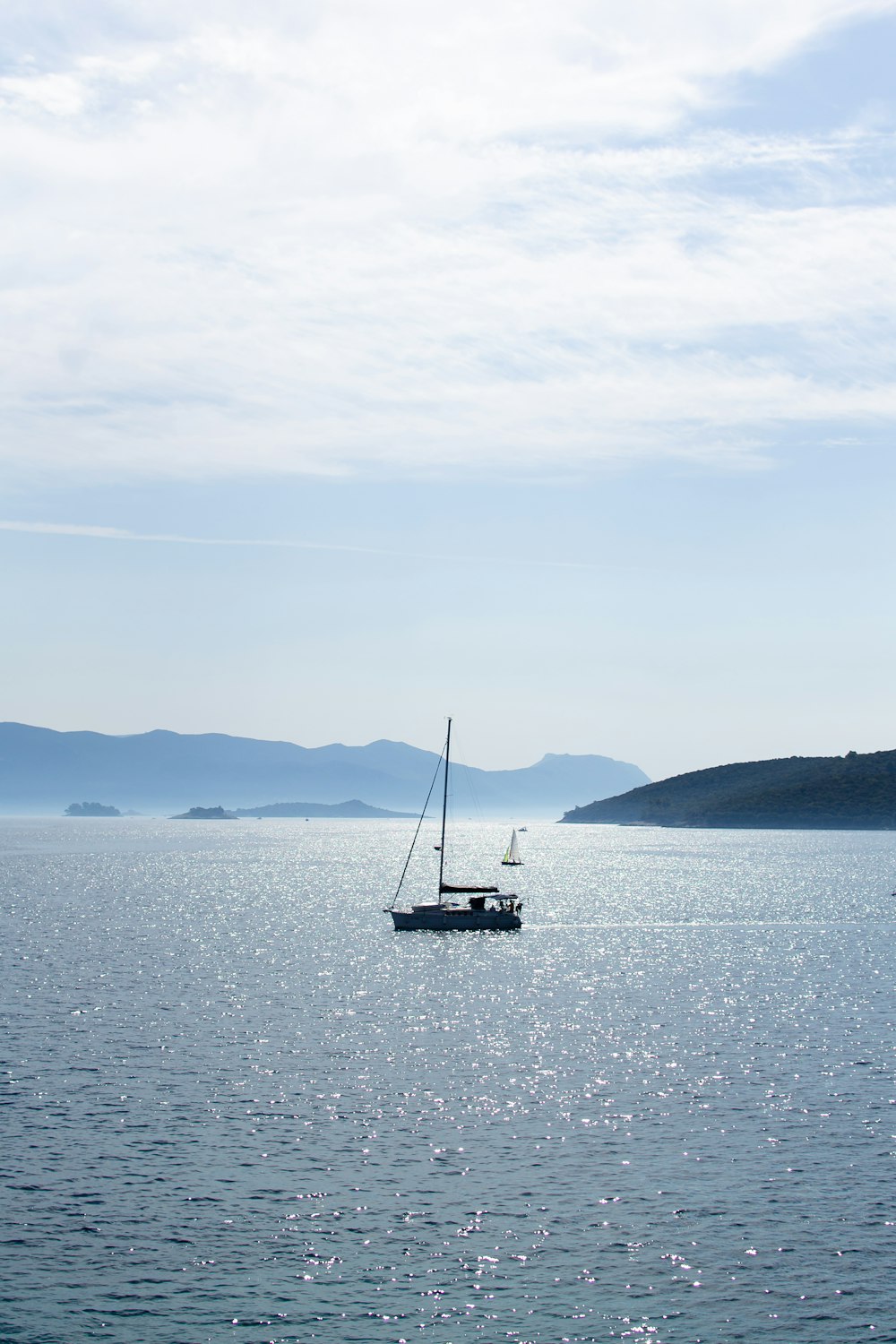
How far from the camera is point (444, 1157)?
4244 cm

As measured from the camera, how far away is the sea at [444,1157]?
100 feet

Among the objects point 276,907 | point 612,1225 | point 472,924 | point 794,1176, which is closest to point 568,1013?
point 794,1176

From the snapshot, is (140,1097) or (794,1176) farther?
(140,1097)

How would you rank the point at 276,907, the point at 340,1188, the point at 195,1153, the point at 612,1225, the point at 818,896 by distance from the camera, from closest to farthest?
1. the point at 612,1225
2. the point at 340,1188
3. the point at 195,1153
4. the point at 276,907
5. the point at 818,896

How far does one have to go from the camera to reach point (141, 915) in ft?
448

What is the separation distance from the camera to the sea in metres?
Result: 30.5

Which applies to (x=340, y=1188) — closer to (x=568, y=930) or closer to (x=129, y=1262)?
(x=129, y=1262)

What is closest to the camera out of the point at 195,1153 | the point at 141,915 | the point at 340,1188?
the point at 340,1188

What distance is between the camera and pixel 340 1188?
3888 cm

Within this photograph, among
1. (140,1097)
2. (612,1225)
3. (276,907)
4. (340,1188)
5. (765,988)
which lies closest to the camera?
(612,1225)

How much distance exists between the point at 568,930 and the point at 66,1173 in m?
91.3

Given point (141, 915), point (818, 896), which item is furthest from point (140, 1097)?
point (818, 896)

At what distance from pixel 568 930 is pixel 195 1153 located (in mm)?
88092

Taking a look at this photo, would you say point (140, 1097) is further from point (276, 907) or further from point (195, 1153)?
point (276, 907)
